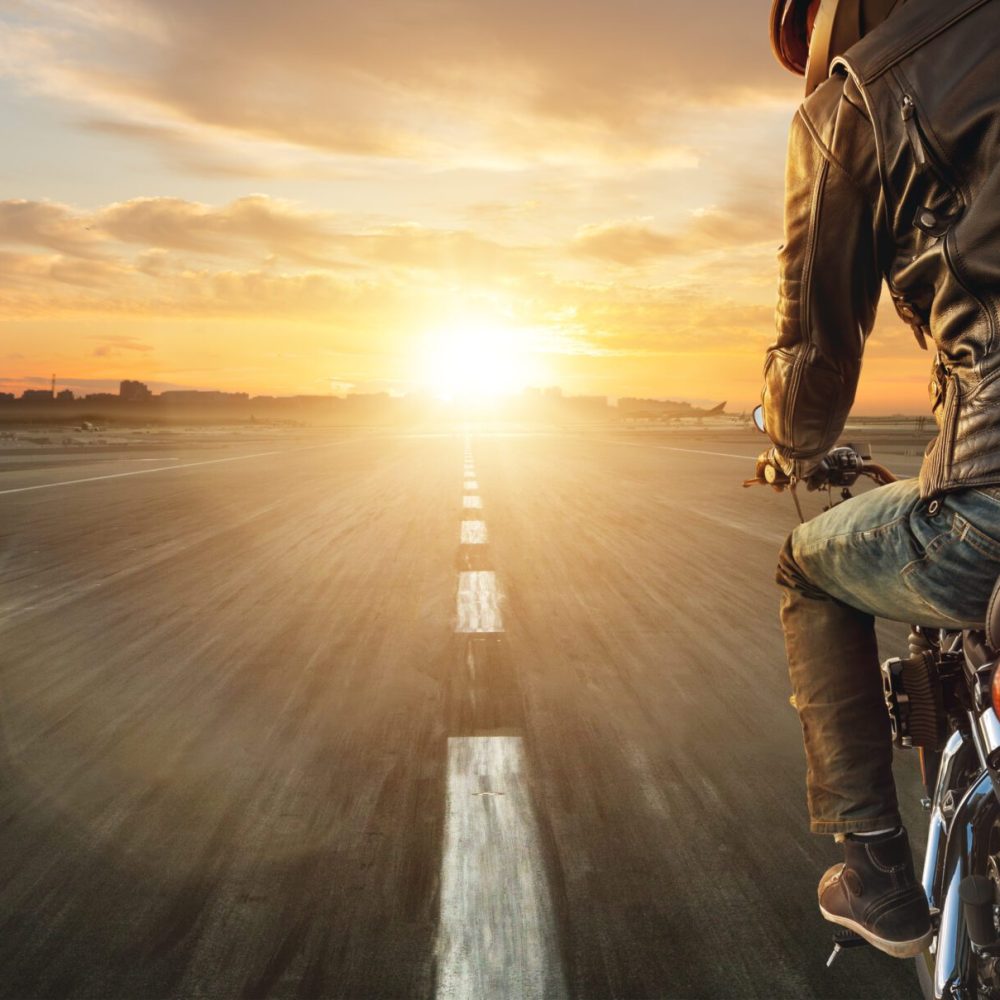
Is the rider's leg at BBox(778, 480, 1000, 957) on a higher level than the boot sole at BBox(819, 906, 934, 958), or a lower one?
higher

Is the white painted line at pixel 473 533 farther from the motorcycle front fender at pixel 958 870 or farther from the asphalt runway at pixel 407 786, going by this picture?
the motorcycle front fender at pixel 958 870

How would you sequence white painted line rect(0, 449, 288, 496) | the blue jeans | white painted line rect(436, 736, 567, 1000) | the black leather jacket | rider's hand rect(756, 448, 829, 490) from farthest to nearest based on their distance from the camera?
white painted line rect(0, 449, 288, 496) < white painted line rect(436, 736, 567, 1000) < rider's hand rect(756, 448, 829, 490) < the blue jeans < the black leather jacket

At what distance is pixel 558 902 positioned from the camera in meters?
3.06

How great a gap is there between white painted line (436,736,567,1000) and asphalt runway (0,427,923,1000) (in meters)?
0.01

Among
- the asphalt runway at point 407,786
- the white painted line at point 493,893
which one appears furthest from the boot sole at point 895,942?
the white painted line at point 493,893

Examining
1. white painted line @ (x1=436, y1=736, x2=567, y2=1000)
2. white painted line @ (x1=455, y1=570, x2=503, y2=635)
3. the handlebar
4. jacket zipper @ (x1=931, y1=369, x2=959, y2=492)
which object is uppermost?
jacket zipper @ (x1=931, y1=369, x2=959, y2=492)

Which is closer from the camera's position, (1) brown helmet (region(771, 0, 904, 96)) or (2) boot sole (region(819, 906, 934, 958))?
(1) brown helmet (region(771, 0, 904, 96))

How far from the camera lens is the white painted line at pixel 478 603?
6.79 meters

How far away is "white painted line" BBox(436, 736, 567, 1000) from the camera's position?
8.73 feet

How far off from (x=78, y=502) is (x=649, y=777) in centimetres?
1269

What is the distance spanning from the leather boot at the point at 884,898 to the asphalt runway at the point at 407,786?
36 centimetres

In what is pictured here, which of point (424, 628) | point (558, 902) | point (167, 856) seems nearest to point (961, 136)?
point (558, 902)

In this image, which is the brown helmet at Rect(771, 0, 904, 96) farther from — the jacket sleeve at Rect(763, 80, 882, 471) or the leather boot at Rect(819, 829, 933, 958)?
the leather boot at Rect(819, 829, 933, 958)

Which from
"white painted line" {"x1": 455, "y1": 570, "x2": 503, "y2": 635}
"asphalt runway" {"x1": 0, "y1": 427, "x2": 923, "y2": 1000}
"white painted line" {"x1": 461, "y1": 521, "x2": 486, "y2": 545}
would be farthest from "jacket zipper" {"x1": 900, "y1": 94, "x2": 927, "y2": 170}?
"white painted line" {"x1": 461, "y1": 521, "x2": 486, "y2": 545}
